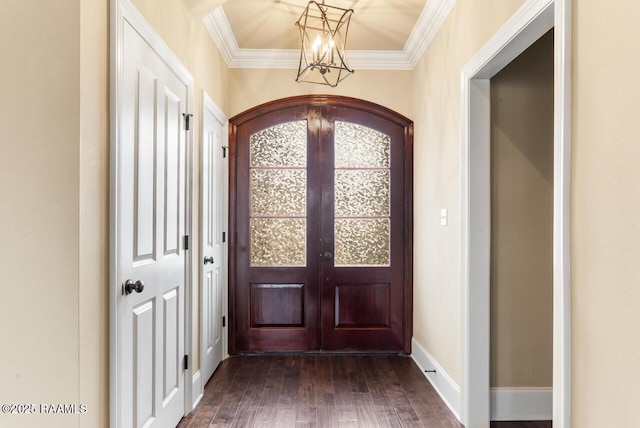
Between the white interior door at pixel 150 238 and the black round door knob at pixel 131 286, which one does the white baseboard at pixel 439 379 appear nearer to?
the white interior door at pixel 150 238

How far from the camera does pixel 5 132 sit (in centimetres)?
149

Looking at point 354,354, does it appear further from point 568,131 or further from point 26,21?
point 26,21

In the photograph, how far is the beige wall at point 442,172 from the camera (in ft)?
8.63

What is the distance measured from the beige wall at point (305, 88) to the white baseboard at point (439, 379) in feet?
6.77

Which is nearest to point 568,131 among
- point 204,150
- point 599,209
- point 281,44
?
point 599,209

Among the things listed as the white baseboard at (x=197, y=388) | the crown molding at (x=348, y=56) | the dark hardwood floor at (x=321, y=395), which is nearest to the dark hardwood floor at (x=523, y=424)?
the dark hardwood floor at (x=321, y=395)

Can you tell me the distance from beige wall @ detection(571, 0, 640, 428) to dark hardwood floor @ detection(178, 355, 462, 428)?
55.2 inches

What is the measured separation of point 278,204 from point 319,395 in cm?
169

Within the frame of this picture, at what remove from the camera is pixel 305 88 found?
4066mm

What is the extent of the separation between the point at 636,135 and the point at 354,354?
10.5 feet

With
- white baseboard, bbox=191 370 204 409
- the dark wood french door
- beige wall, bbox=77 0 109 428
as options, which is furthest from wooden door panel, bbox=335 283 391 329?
beige wall, bbox=77 0 109 428

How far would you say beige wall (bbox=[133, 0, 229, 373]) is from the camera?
7.67 feet

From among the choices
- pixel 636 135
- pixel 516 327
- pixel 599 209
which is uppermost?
pixel 636 135

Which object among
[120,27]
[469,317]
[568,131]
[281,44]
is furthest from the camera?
[281,44]
